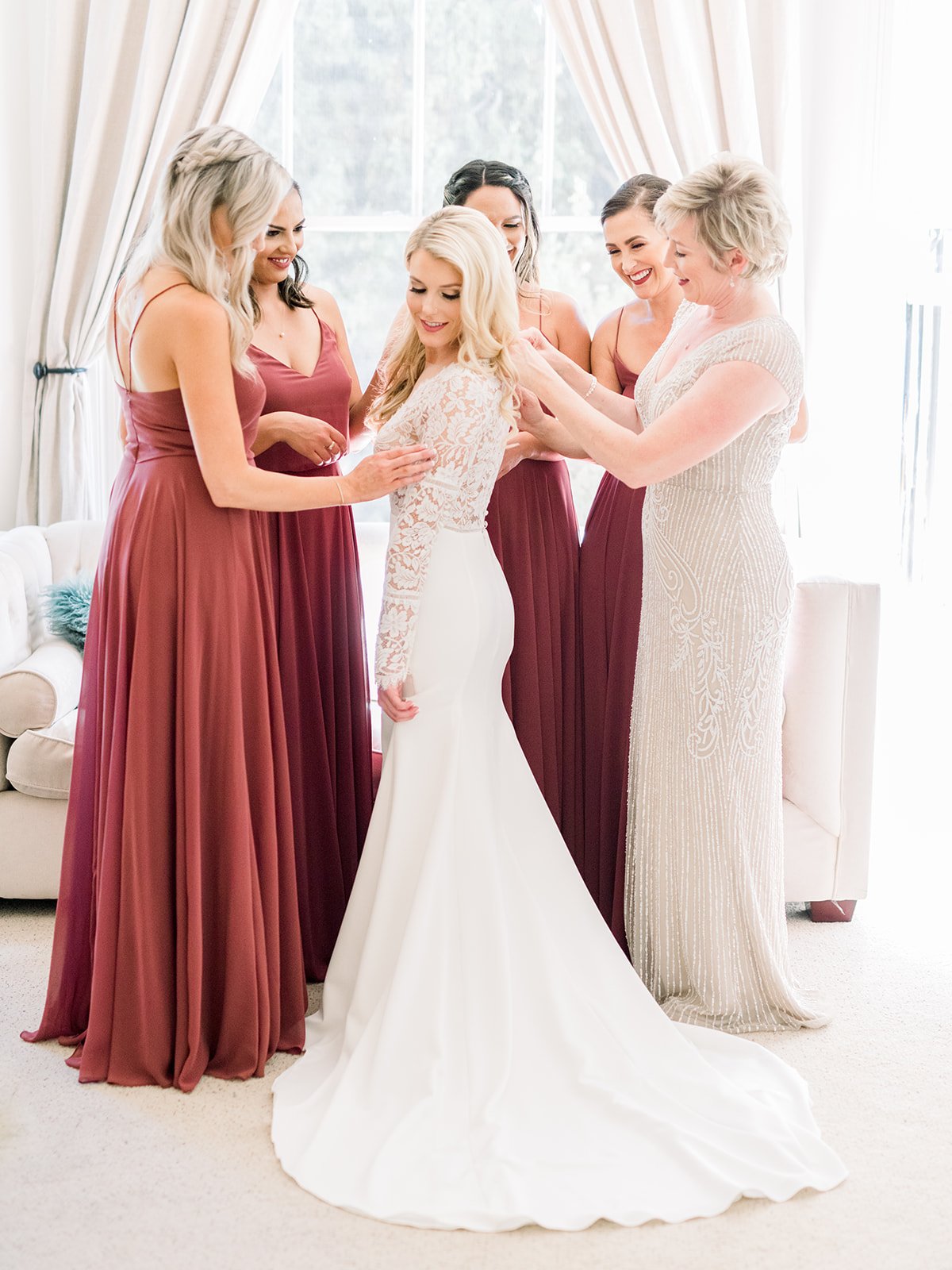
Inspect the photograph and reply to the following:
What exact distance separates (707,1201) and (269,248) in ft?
6.77

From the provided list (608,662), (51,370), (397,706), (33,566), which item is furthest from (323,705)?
(51,370)

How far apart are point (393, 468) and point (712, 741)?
0.91 m

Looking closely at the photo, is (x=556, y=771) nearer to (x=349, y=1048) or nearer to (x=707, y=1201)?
(x=349, y=1048)

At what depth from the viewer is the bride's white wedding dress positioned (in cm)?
196

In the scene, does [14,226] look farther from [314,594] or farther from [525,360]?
[525,360]

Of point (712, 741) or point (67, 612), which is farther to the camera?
point (67, 612)

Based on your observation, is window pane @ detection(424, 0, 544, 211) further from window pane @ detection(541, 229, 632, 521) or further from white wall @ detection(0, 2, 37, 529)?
white wall @ detection(0, 2, 37, 529)

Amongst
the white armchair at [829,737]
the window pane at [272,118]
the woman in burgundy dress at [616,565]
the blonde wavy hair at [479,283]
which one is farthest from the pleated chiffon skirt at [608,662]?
the window pane at [272,118]

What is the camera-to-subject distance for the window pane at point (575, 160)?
4492 mm

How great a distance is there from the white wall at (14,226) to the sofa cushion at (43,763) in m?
1.76

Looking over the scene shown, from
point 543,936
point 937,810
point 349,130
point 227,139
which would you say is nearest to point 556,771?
point 543,936

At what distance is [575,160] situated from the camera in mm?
4520

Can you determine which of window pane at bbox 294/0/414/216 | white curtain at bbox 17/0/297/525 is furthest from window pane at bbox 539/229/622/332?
white curtain at bbox 17/0/297/525

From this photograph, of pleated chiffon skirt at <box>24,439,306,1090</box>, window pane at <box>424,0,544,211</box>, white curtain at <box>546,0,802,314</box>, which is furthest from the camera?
window pane at <box>424,0,544,211</box>
